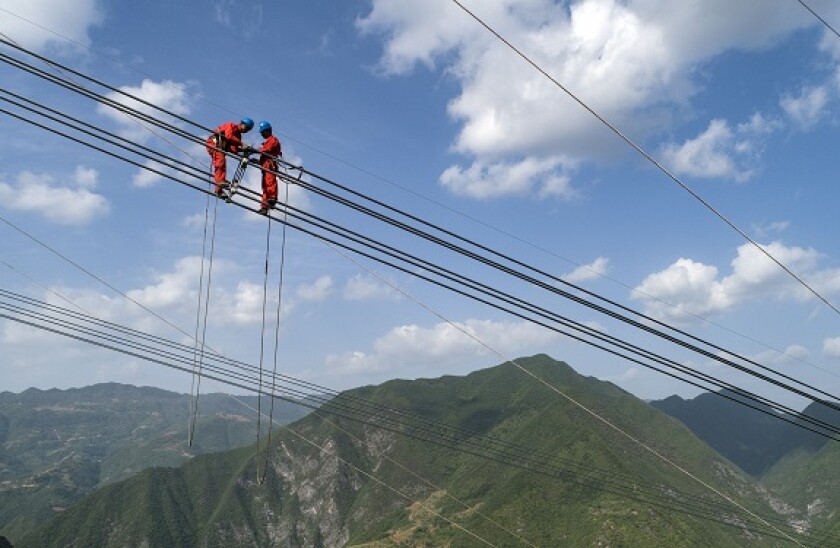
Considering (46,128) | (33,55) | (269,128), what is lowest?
(46,128)

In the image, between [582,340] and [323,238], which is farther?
[582,340]

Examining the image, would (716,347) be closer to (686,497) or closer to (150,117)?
(150,117)

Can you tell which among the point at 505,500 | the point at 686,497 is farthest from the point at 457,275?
the point at 686,497

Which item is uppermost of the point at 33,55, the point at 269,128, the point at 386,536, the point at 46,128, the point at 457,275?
the point at 269,128

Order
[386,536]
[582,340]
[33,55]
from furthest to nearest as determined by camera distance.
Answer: [386,536] → [582,340] → [33,55]

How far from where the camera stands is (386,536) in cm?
17888

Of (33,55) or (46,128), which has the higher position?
(33,55)

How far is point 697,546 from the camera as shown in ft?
433

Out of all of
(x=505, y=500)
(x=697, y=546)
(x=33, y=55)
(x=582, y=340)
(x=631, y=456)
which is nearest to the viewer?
(x=33, y=55)

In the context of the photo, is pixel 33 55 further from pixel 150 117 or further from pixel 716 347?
pixel 716 347

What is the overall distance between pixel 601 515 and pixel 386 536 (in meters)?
67.6

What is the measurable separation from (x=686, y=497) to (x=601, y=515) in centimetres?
5393

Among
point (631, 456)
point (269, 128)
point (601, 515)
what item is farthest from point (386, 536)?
point (269, 128)

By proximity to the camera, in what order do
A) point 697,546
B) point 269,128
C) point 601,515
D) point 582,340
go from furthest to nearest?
point 601,515 < point 697,546 < point 269,128 < point 582,340
